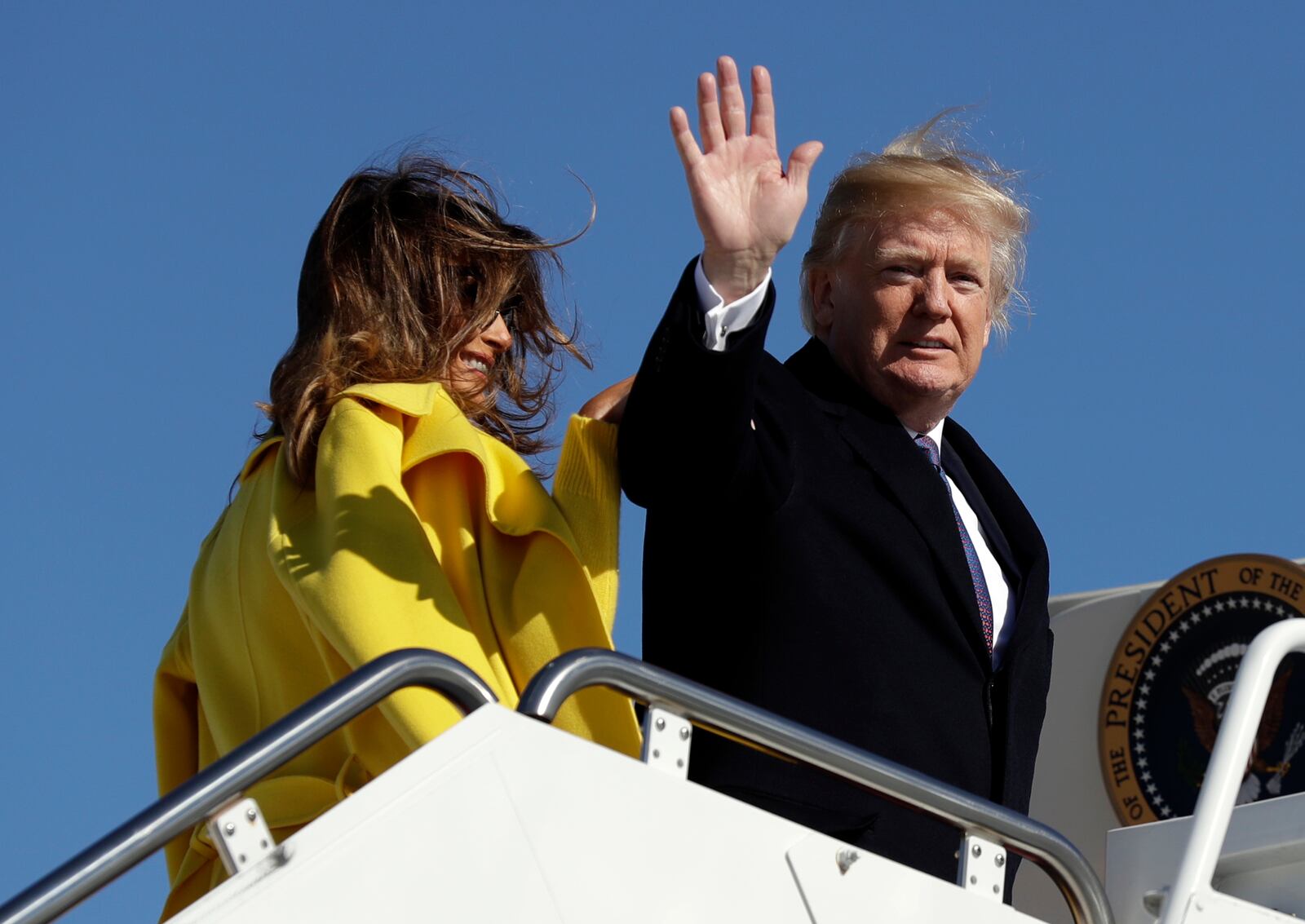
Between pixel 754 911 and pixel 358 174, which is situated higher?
pixel 358 174

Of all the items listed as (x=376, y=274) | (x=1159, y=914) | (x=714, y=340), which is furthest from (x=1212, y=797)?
(x=376, y=274)

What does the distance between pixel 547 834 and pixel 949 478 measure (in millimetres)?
1915

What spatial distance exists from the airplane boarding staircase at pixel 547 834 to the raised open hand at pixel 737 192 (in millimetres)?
925

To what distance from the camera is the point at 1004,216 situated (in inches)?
175

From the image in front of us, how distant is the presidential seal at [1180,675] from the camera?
28.9ft

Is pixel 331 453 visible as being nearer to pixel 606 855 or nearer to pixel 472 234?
pixel 472 234

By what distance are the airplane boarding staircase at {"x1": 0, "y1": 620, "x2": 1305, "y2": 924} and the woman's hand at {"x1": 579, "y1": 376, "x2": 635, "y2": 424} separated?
104cm

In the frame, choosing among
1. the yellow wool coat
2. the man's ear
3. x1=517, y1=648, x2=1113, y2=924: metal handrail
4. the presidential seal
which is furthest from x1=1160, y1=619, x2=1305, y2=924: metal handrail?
the presidential seal

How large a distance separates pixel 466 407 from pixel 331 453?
0.43 meters

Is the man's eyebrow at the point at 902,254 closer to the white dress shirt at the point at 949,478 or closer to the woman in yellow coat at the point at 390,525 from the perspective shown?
the white dress shirt at the point at 949,478

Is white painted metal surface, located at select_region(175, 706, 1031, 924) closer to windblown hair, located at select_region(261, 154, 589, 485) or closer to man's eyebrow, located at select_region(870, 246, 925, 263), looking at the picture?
windblown hair, located at select_region(261, 154, 589, 485)

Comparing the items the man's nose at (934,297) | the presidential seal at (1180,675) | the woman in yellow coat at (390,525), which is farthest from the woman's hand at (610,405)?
the presidential seal at (1180,675)

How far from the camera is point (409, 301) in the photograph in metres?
3.63

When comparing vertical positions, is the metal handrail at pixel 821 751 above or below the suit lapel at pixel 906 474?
below
